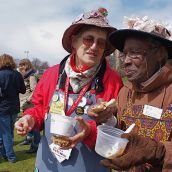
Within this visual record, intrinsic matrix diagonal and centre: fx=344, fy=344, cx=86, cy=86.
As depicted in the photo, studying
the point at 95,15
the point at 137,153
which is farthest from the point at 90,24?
the point at 137,153

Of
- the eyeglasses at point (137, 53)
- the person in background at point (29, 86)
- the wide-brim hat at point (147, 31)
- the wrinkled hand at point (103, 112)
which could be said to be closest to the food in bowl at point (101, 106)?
the wrinkled hand at point (103, 112)

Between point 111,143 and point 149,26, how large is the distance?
84 centimetres

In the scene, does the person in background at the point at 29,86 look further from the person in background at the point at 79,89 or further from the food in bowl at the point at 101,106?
the food in bowl at the point at 101,106

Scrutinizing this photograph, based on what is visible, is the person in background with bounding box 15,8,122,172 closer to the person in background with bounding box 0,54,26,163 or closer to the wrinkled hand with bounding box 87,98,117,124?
the wrinkled hand with bounding box 87,98,117,124

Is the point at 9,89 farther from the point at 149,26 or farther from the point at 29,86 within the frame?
the point at 149,26

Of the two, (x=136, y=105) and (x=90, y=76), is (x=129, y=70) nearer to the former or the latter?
Answer: (x=136, y=105)

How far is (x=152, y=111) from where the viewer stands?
2.28m

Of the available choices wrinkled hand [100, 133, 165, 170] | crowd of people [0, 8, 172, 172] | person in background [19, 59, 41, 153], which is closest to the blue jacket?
person in background [19, 59, 41, 153]

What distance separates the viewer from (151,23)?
236cm

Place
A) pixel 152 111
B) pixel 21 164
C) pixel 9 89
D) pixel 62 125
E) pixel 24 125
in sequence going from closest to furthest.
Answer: pixel 152 111
pixel 62 125
pixel 24 125
pixel 9 89
pixel 21 164

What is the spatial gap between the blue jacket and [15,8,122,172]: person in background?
12.8 ft

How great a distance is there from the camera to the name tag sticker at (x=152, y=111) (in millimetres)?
2244

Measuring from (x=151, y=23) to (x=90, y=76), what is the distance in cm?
68

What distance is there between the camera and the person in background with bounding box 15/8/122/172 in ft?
8.79
